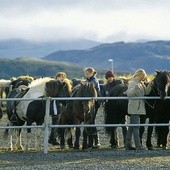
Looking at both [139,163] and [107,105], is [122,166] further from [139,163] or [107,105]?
[107,105]

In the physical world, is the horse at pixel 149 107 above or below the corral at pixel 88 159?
above

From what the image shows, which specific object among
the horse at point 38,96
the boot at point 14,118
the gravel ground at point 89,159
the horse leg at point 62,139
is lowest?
the gravel ground at point 89,159

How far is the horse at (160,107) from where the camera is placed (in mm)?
13102

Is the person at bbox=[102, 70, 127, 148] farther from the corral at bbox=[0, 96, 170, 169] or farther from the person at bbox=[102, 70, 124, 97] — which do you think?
the corral at bbox=[0, 96, 170, 169]

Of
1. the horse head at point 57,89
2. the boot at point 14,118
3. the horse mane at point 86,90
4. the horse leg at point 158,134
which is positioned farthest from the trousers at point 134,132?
the boot at point 14,118

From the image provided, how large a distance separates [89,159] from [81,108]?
2.08 meters

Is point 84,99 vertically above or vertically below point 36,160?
above

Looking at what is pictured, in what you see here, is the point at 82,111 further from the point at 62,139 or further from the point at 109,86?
the point at 109,86

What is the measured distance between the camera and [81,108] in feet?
44.4

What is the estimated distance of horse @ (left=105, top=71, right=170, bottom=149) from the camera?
13125mm

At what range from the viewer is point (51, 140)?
48.8 ft

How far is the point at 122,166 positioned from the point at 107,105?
3.78 metres

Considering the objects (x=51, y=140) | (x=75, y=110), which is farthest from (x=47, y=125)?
(x=51, y=140)

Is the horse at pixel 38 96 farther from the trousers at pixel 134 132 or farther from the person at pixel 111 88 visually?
the trousers at pixel 134 132
